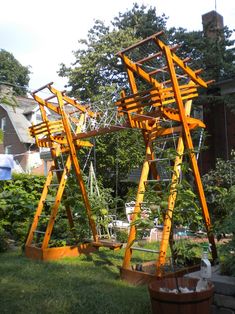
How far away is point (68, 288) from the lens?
5.34 meters

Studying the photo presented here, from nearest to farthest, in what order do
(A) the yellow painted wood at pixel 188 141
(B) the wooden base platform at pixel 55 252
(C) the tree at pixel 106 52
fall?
(A) the yellow painted wood at pixel 188 141, (B) the wooden base platform at pixel 55 252, (C) the tree at pixel 106 52

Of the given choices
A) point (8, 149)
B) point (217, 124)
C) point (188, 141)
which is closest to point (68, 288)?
point (188, 141)

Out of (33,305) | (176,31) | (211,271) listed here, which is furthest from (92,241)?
(176,31)

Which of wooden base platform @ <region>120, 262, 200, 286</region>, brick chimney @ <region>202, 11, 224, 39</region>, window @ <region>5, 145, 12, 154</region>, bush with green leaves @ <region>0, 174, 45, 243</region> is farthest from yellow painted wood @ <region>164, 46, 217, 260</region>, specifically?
window @ <region>5, 145, 12, 154</region>

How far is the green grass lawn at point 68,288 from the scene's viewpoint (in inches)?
178

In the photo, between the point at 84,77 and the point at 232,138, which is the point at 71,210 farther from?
the point at 84,77

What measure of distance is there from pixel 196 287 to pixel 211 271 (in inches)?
24.4

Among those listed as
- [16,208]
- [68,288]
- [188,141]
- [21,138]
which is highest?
[21,138]

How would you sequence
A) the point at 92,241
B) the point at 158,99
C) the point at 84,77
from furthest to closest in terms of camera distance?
the point at 84,77, the point at 92,241, the point at 158,99

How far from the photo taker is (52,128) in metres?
8.32

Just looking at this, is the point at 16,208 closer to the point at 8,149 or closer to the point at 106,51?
the point at 106,51

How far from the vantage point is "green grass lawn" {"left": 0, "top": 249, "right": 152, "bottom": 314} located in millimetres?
4527

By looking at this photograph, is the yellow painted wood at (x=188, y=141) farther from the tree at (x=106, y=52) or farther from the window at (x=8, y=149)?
the window at (x=8, y=149)

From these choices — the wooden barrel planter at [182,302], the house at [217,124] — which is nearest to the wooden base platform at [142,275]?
the wooden barrel planter at [182,302]
